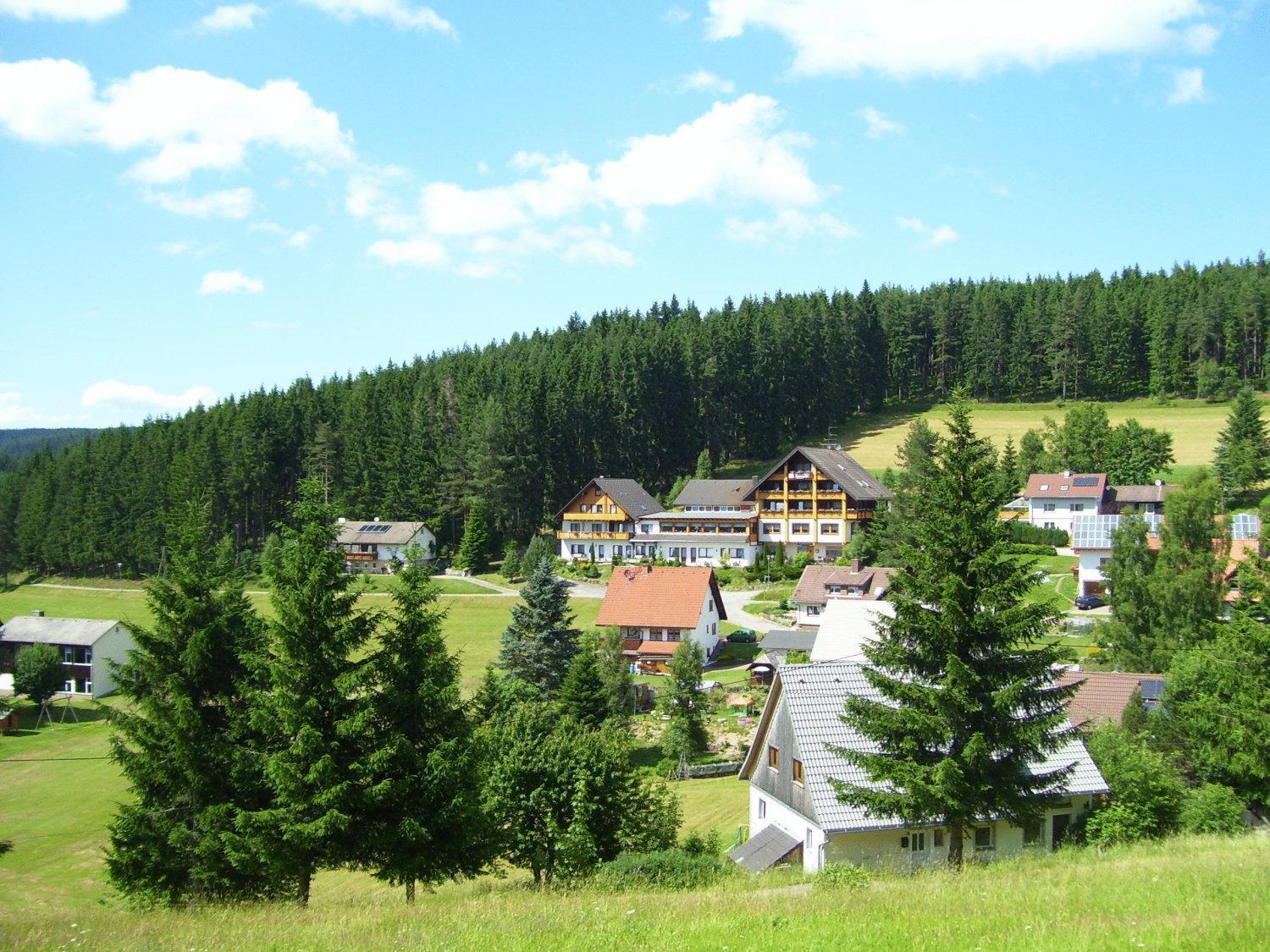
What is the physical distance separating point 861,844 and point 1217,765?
1129cm

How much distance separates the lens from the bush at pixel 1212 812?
73.6 ft

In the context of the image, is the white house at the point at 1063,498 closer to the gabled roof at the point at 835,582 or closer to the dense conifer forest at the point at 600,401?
the gabled roof at the point at 835,582

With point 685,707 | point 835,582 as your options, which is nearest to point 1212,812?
point 685,707

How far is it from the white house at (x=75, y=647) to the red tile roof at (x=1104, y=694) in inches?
2102

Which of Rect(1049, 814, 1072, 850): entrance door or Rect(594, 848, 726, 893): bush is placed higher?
Rect(594, 848, 726, 893): bush

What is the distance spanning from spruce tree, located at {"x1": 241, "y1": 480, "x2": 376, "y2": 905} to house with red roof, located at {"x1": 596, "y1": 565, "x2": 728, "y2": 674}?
3711 cm

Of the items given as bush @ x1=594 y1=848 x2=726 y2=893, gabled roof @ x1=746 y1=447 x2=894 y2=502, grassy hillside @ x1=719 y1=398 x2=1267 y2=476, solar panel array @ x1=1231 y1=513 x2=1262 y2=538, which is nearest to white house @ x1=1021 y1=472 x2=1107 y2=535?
solar panel array @ x1=1231 y1=513 x2=1262 y2=538

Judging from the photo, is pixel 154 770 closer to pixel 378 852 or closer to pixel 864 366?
pixel 378 852

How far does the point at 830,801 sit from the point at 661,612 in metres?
33.8

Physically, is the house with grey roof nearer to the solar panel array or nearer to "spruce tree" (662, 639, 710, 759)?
"spruce tree" (662, 639, 710, 759)

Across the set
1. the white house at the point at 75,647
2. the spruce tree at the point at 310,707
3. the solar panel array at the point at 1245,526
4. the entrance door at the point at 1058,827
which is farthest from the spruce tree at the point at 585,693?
the solar panel array at the point at 1245,526

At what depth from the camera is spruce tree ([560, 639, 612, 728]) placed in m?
41.0

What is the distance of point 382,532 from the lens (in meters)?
88.2

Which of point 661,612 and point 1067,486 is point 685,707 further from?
point 1067,486
